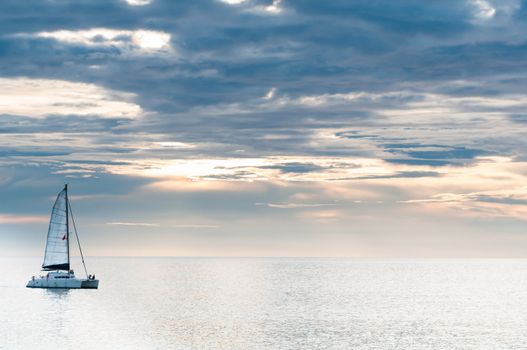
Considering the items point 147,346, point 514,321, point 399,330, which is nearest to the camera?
point 147,346

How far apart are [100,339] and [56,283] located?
77963 mm

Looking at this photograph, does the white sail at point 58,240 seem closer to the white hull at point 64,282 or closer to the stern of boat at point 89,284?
the white hull at point 64,282

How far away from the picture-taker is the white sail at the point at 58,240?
186750mm

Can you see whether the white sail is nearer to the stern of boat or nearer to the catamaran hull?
the catamaran hull

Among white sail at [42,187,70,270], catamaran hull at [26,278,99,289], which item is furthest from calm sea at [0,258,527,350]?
white sail at [42,187,70,270]

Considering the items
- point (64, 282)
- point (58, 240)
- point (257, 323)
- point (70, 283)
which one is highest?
point (58, 240)

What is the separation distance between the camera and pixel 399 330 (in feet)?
418

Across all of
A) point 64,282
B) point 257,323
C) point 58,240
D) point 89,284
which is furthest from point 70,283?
point 257,323

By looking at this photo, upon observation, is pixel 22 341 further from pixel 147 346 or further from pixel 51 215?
pixel 51 215

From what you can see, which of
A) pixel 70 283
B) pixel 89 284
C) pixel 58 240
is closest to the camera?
pixel 89 284

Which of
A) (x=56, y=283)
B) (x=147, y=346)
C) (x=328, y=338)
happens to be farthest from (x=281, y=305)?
(x=147, y=346)

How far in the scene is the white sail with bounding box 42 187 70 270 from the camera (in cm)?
18675

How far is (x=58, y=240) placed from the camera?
7402 inches

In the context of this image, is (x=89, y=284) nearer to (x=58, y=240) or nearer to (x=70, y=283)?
(x=70, y=283)
